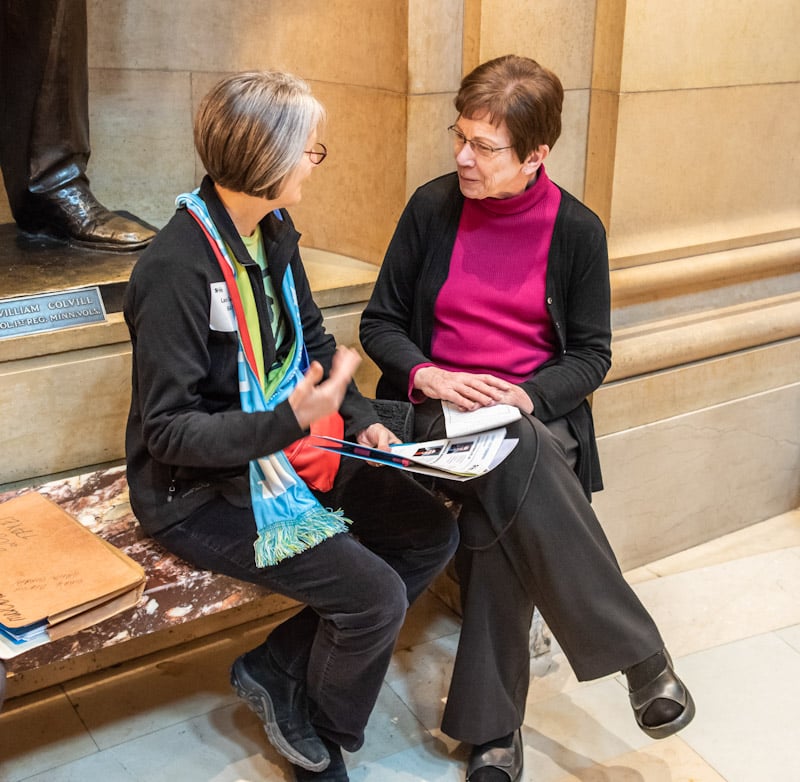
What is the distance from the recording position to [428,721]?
2475 millimetres

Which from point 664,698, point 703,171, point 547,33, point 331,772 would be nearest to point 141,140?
point 547,33

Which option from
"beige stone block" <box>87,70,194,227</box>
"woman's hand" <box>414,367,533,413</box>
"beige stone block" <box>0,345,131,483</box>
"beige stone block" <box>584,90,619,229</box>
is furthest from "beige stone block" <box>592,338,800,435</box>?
"beige stone block" <box>87,70,194,227</box>

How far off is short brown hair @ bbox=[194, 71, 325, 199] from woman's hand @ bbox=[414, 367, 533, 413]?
0.60m

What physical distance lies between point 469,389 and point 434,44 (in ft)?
3.04

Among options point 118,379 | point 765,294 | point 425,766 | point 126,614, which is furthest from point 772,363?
point 126,614

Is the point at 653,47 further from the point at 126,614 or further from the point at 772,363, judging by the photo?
the point at 126,614

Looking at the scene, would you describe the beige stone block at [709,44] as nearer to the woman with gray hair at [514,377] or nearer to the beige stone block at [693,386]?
the woman with gray hair at [514,377]

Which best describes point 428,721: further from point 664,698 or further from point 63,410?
point 63,410

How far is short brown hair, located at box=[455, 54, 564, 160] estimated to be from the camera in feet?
7.38

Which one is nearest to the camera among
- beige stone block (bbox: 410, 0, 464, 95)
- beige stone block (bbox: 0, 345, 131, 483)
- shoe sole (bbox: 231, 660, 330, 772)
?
shoe sole (bbox: 231, 660, 330, 772)

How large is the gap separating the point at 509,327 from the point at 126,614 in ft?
3.30

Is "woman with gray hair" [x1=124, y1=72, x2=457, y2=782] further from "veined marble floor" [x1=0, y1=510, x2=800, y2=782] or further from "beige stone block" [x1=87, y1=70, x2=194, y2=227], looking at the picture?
"beige stone block" [x1=87, y1=70, x2=194, y2=227]

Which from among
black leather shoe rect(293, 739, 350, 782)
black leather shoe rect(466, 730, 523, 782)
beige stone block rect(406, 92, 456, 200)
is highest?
beige stone block rect(406, 92, 456, 200)

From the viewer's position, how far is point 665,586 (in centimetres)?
309
